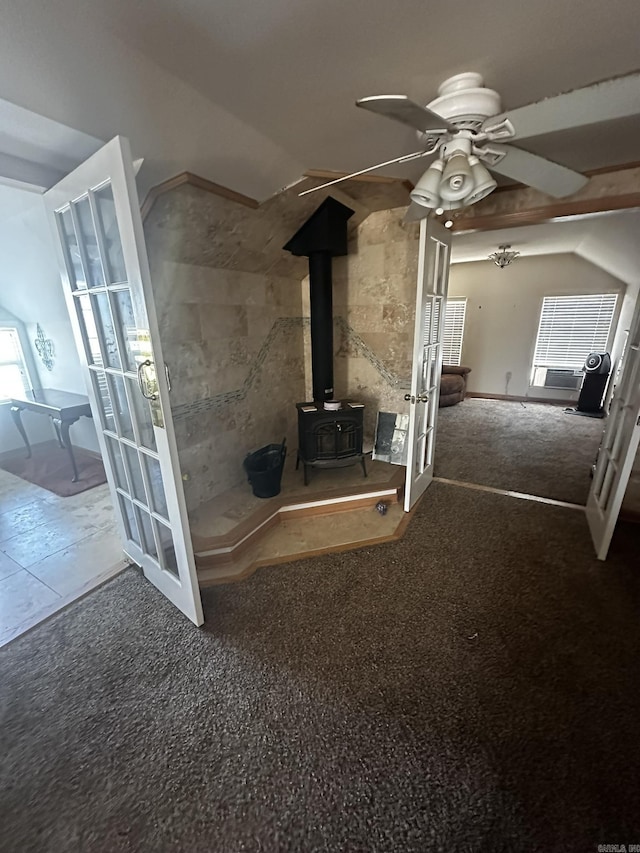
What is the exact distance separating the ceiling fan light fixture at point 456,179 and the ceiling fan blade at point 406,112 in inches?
4.0

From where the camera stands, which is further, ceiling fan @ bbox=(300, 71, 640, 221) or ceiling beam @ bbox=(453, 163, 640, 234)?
ceiling beam @ bbox=(453, 163, 640, 234)

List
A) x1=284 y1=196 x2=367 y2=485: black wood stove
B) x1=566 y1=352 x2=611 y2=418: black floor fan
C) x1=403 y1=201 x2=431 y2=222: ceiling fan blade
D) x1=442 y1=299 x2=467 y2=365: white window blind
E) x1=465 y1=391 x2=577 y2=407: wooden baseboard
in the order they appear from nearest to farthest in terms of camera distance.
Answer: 1. x1=403 y1=201 x2=431 y2=222: ceiling fan blade
2. x1=284 y1=196 x2=367 y2=485: black wood stove
3. x1=566 y1=352 x2=611 y2=418: black floor fan
4. x1=465 y1=391 x2=577 y2=407: wooden baseboard
5. x1=442 y1=299 x2=467 y2=365: white window blind

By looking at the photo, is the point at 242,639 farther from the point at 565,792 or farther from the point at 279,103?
the point at 279,103

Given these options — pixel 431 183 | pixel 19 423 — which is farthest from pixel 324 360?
pixel 19 423

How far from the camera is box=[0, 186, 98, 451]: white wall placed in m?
2.61

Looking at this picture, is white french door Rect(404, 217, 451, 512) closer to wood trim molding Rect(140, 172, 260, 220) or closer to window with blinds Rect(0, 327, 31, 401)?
wood trim molding Rect(140, 172, 260, 220)

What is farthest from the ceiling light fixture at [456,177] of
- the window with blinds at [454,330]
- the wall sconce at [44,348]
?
the window with blinds at [454,330]

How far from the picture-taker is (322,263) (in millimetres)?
2832

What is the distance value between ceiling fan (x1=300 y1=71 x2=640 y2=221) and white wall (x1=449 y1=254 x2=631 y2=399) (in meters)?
5.28

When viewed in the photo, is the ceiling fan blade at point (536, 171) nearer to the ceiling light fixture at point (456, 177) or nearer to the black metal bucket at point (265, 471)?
the ceiling light fixture at point (456, 177)

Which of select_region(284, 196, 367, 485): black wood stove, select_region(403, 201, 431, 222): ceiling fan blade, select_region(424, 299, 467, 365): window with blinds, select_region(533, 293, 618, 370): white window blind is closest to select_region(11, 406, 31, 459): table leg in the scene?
select_region(284, 196, 367, 485): black wood stove

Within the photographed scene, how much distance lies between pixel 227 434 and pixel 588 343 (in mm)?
6131

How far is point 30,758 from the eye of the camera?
1319mm

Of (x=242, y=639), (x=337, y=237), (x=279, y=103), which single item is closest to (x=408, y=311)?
(x=337, y=237)
